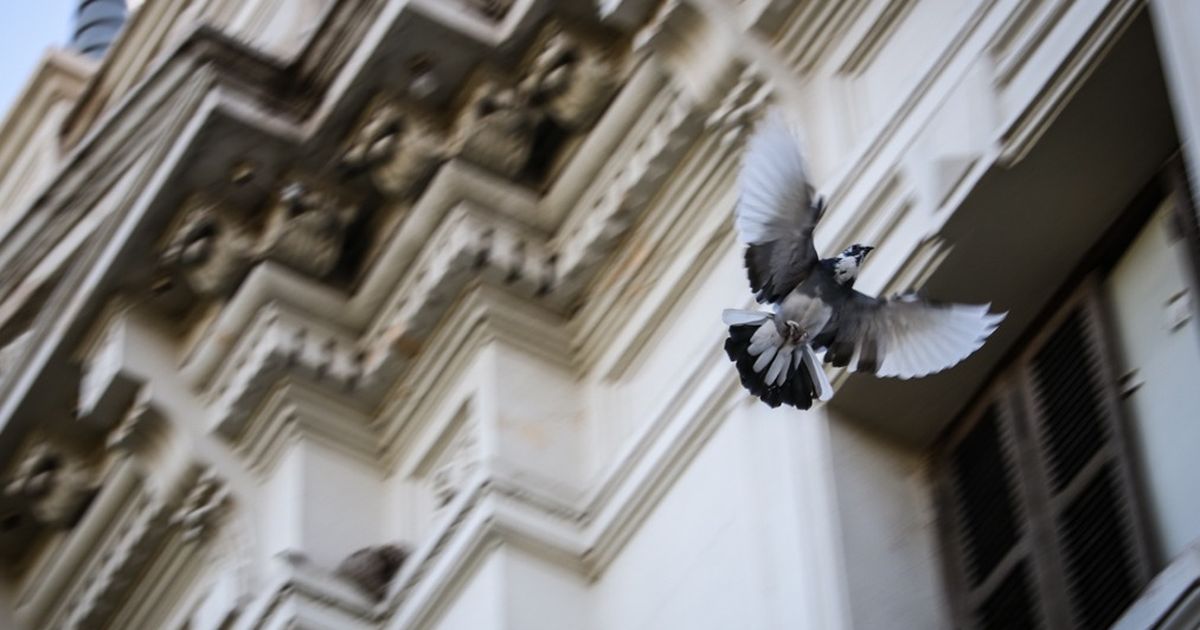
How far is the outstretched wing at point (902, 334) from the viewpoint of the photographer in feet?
27.8

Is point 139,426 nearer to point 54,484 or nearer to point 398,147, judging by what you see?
point 54,484

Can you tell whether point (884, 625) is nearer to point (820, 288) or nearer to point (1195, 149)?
point (820, 288)

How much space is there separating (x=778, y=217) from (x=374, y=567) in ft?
10.6

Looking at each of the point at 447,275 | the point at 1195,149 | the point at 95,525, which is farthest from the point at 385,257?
the point at 1195,149

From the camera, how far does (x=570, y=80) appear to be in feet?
37.6

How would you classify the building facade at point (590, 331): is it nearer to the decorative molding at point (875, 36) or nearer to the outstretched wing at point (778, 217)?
the decorative molding at point (875, 36)

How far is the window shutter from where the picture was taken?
8594 millimetres

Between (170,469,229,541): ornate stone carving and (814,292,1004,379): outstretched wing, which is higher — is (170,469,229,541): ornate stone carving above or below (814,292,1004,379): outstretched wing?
above

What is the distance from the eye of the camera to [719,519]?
998 centimetres

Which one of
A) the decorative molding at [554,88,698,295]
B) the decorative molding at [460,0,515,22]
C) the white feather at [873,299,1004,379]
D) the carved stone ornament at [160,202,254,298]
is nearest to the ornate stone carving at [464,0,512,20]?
the decorative molding at [460,0,515,22]

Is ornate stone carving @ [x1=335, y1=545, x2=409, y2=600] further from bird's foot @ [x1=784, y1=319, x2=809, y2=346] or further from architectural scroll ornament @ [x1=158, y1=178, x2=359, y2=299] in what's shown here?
bird's foot @ [x1=784, y1=319, x2=809, y2=346]

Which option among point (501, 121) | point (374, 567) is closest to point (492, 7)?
point (501, 121)

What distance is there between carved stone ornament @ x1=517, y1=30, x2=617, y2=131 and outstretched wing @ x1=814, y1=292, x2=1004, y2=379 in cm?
293

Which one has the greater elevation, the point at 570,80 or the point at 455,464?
the point at 570,80
